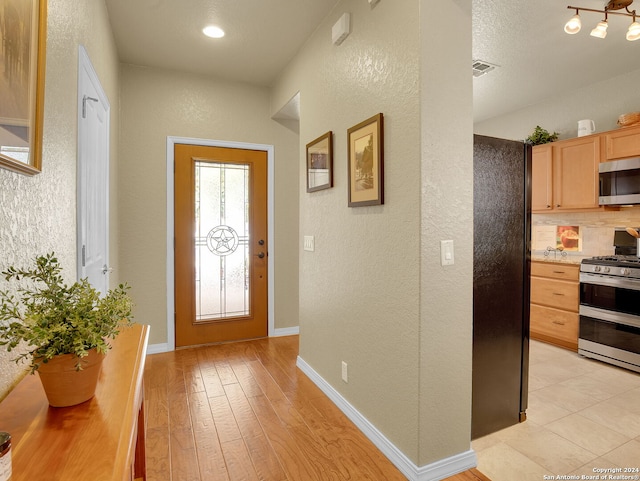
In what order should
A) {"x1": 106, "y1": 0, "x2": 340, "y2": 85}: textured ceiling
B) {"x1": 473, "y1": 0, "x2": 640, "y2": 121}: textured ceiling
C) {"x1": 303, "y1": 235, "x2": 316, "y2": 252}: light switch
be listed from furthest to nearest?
{"x1": 303, "y1": 235, "x2": 316, "y2": 252}: light switch < {"x1": 473, "y1": 0, "x2": 640, "y2": 121}: textured ceiling < {"x1": 106, "y1": 0, "x2": 340, "y2": 85}: textured ceiling

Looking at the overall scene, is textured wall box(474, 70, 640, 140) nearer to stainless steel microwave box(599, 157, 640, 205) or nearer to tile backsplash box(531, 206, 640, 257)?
stainless steel microwave box(599, 157, 640, 205)

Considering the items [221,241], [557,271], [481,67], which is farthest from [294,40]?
[557,271]

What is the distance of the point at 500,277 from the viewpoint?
2.21 m

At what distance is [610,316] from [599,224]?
123cm

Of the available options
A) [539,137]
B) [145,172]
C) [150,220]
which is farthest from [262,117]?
[539,137]

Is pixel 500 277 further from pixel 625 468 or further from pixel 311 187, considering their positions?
pixel 311 187

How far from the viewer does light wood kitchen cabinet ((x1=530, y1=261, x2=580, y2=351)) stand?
148 inches

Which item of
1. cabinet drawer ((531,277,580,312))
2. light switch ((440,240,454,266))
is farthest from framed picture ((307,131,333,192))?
cabinet drawer ((531,277,580,312))

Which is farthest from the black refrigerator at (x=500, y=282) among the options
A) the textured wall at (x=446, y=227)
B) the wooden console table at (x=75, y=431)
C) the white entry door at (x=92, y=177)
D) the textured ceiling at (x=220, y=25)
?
the white entry door at (x=92, y=177)

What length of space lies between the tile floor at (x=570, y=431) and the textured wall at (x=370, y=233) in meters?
0.65

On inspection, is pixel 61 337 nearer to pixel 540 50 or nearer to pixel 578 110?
pixel 540 50

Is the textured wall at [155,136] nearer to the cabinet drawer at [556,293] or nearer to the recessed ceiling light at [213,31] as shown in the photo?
the recessed ceiling light at [213,31]

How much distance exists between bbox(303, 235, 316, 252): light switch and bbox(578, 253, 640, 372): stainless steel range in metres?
2.77

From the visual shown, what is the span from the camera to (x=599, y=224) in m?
4.10
